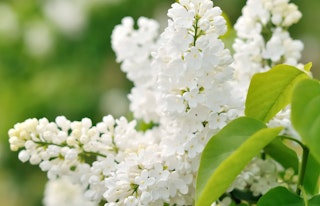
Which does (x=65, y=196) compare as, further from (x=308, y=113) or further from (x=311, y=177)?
(x=308, y=113)

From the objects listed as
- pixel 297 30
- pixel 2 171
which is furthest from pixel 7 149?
pixel 297 30

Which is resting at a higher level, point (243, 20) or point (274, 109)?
point (243, 20)

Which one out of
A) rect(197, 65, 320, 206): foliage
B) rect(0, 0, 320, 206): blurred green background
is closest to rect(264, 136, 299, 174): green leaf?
rect(197, 65, 320, 206): foliage

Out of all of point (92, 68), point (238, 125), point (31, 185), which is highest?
point (92, 68)

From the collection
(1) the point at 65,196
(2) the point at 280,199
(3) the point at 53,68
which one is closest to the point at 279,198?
(2) the point at 280,199

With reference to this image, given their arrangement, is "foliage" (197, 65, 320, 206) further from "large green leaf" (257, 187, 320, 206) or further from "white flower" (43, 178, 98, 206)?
"white flower" (43, 178, 98, 206)

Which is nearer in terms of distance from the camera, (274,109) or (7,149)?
(274,109)

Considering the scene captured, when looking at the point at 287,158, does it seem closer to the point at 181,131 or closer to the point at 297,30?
the point at 181,131
